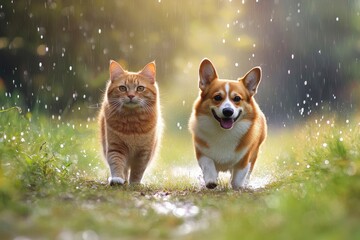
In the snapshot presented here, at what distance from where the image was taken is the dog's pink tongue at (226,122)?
231 inches

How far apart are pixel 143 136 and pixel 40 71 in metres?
4.76

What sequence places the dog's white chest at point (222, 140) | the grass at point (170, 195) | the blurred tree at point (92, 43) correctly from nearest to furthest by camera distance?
the grass at point (170, 195), the dog's white chest at point (222, 140), the blurred tree at point (92, 43)

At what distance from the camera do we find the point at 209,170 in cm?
591

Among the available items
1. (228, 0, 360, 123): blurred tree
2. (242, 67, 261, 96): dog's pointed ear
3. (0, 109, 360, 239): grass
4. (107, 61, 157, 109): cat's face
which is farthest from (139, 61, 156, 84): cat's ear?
(228, 0, 360, 123): blurred tree

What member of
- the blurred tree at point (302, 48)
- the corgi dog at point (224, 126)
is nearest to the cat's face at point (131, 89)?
the corgi dog at point (224, 126)

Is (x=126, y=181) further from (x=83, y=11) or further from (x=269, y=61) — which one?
(x=269, y=61)

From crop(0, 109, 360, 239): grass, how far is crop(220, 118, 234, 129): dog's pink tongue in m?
0.61

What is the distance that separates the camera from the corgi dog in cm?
589

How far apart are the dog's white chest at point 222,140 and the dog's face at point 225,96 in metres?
A: 0.08

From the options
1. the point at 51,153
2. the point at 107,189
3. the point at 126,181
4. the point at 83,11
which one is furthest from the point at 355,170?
the point at 83,11

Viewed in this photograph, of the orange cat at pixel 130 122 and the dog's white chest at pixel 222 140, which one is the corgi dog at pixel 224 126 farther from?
the orange cat at pixel 130 122

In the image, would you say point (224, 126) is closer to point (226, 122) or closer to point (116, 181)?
point (226, 122)

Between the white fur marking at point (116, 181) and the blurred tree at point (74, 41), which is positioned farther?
the blurred tree at point (74, 41)

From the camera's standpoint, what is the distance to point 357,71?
15508 millimetres
